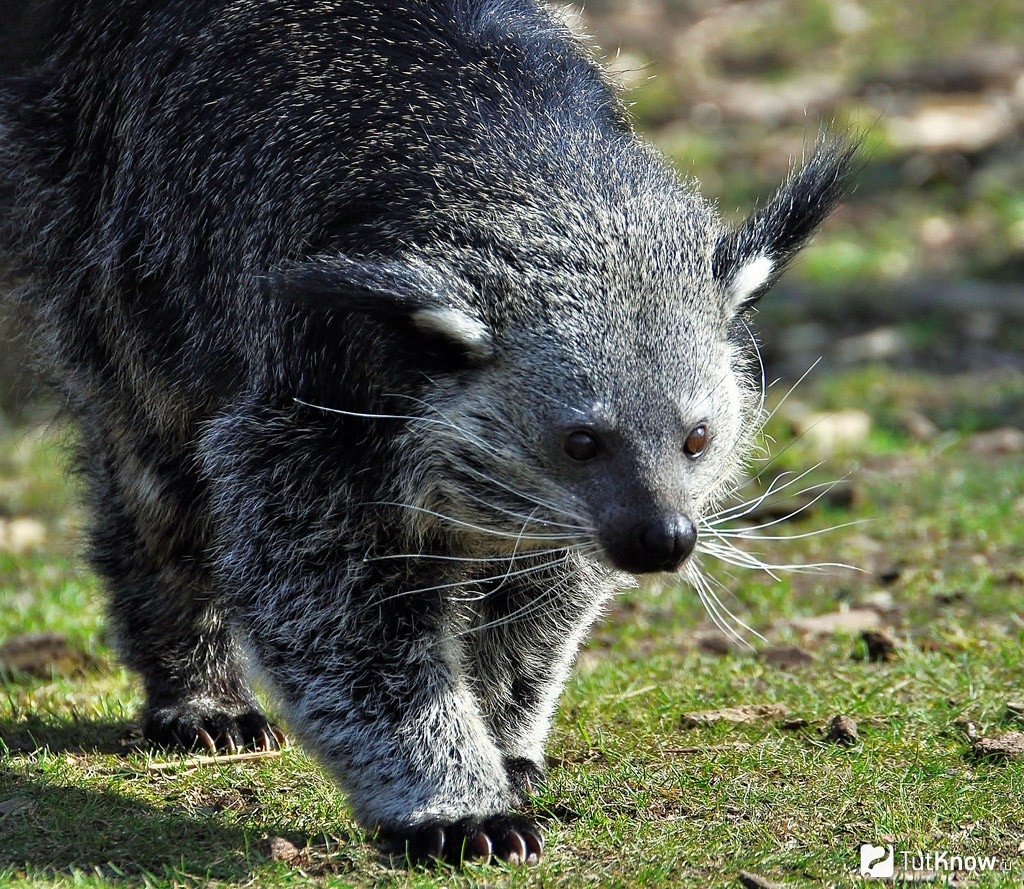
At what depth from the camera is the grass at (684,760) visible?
4.69 m

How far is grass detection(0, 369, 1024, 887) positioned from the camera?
4.69 meters

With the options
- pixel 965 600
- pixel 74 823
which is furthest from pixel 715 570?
pixel 74 823

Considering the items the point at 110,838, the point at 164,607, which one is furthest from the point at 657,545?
the point at 164,607

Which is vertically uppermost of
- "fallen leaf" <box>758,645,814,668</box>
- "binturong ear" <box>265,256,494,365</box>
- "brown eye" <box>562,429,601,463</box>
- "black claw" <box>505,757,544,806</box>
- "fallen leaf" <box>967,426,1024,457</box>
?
"binturong ear" <box>265,256,494,365</box>

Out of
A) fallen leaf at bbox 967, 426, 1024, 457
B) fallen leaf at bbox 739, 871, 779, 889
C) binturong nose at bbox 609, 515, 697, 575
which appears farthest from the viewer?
fallen leaf at bbox 967, 426, 1024, 457

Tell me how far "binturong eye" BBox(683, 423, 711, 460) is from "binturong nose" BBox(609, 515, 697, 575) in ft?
0.93

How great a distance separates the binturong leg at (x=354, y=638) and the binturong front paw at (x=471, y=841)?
0.02 metres

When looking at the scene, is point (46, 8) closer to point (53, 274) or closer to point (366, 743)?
point (53, 274)

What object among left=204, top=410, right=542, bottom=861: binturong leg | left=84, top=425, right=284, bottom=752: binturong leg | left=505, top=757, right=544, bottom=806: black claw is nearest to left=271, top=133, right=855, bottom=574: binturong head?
left=204, top=410, right=542, bottom=861: binturong leg

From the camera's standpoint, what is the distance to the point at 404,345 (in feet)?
16.0

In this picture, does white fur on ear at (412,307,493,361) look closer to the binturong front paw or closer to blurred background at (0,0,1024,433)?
the binturong front paw

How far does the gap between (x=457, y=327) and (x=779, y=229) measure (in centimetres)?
128

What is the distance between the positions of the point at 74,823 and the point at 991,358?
7.88 metres

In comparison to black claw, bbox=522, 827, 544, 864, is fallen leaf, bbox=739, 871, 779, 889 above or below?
above
